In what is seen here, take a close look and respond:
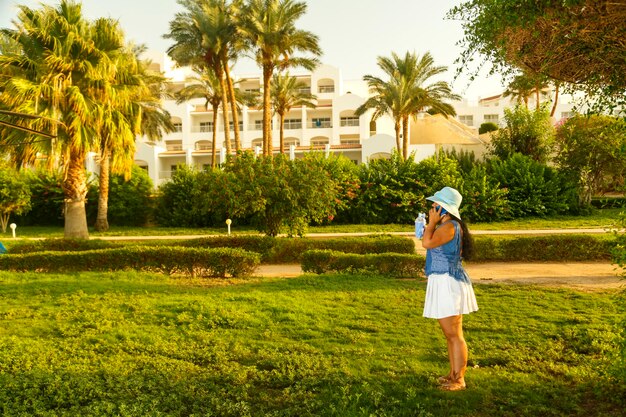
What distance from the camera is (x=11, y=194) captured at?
2830cm

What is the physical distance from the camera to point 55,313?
25.5 feet

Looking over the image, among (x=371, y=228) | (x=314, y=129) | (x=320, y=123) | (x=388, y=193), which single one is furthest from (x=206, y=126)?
(x=371, y=228)

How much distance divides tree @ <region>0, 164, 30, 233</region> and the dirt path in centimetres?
1972

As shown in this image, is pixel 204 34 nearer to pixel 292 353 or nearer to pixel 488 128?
pixel 292 353

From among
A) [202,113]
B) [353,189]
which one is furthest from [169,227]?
[202,113]

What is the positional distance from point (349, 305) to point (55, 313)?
4.23m

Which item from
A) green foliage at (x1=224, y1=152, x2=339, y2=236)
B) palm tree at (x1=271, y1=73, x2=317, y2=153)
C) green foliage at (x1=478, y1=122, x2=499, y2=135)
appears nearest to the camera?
green foliage at (x1=224, y1=152, x2=339, y2=236)

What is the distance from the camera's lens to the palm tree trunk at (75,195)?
17.6 meters

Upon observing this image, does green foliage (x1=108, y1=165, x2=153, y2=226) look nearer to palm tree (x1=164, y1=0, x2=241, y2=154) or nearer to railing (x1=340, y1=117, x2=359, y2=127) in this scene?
palm tree (x1=164, y1=0, x2=241, y2=154)

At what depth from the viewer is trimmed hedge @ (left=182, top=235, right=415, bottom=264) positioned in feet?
47.2

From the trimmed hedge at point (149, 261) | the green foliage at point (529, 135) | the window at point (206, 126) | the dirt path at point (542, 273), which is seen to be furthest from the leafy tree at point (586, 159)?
the window at point (206, 126)

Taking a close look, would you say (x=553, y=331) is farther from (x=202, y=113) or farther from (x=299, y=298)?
(x=202, y=113)

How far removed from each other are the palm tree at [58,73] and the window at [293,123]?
43130 millimetres

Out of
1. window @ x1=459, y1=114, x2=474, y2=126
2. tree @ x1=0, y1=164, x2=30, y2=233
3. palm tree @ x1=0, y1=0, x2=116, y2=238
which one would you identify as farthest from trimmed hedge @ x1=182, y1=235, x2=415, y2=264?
window @ x1=459, y1=114, x2=474, y2=126
